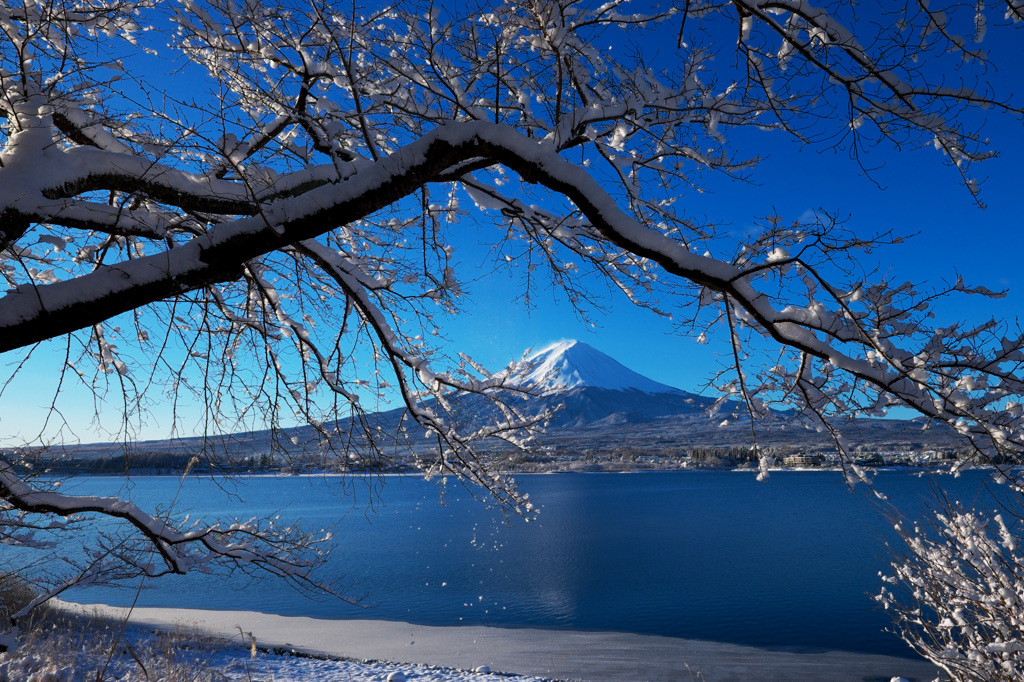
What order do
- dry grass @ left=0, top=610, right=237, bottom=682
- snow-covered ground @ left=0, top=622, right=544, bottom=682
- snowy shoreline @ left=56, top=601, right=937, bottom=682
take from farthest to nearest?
1. snowy shoreline @ left=56, top=601, right=937, bottom=682
2. snow-covered ground @ left=0, top=622, right=544, bottom=682
3. dry grass @ left=0, top=610, right=237, bottom=682

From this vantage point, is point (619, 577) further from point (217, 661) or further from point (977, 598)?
point (977, 598)

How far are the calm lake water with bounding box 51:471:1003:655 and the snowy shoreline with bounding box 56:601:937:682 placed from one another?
0.98m

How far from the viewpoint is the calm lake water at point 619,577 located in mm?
15334

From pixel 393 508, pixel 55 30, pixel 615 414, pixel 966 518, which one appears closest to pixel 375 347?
pixel 55 30

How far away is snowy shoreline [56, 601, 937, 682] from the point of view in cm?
995

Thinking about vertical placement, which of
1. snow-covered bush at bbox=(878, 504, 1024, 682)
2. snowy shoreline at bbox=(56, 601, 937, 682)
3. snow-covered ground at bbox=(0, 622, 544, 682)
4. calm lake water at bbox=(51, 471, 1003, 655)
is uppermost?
snow-covered bush at bbox=(878, 504, 1024, 682)

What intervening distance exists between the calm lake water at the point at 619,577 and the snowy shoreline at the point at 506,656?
3.22 feet

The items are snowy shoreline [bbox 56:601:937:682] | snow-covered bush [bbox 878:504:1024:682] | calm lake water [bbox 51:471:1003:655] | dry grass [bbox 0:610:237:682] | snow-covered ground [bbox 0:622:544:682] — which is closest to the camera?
snow-covered bush [bbox 878:504:1024:682]

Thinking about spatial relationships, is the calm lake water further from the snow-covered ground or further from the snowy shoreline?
the snow-covered ground

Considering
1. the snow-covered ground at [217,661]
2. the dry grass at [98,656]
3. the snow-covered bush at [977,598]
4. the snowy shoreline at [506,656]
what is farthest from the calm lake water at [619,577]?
the snow-covered bush at [977,598]

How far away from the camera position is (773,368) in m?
3.19

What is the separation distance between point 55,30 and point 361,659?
37.6 ft

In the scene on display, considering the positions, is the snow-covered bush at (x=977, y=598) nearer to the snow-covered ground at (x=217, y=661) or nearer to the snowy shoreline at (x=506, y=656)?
the snowy shoreline at (x=506, y=656)

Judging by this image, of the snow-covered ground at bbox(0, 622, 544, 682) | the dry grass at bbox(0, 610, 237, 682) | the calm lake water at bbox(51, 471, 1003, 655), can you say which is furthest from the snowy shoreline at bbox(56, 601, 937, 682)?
the calm lake water at bbox(51, 471, 1003, 655)
